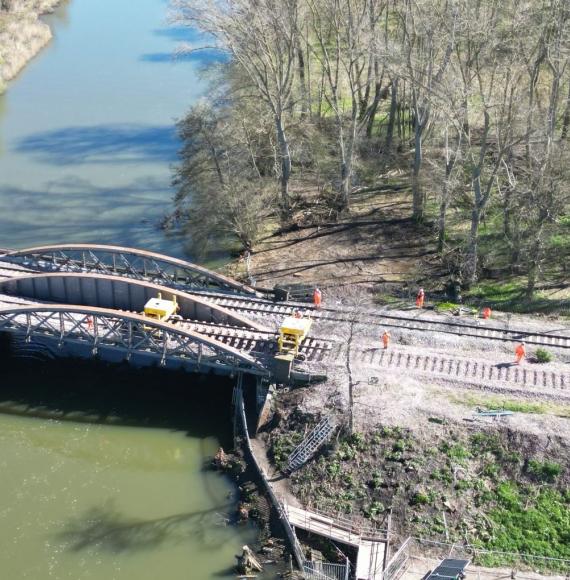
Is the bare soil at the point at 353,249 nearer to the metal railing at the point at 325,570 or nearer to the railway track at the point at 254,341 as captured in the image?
the railway track at the point at 254,341

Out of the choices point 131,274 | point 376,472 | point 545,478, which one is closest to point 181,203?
point 131,274

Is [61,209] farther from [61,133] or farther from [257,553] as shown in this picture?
[257,553]

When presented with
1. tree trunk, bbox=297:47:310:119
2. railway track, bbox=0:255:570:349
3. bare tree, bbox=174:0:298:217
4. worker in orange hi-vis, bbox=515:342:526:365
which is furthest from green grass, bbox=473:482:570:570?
tree trunk, bbox=297:47:310:119

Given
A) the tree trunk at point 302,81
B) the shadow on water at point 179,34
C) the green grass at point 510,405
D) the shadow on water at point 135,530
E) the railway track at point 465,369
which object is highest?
the shadow on water at point 179,34

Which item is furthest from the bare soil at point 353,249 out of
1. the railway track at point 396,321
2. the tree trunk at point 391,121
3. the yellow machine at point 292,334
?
the yellow machine at point 292,334

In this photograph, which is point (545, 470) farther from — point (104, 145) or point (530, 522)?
point (104, 145)

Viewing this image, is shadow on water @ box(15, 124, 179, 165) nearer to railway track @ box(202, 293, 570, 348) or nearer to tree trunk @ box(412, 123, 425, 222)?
tree trunk @ box(412, 123, 425, 222)
